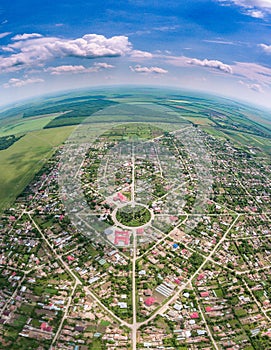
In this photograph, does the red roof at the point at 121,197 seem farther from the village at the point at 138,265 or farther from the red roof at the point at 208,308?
the red roof at the point at 208,308

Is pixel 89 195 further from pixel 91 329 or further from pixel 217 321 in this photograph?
pixel 217 321

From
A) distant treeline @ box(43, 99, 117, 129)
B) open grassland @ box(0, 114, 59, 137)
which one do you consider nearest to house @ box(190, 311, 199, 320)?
distant treeline @ box(43, 99, 117, 129)

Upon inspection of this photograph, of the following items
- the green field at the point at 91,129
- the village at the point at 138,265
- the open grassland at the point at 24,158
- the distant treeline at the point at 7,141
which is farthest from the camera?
the distant treeline at the point at 7,141

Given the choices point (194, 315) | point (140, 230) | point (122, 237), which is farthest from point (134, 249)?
point (194, 315)

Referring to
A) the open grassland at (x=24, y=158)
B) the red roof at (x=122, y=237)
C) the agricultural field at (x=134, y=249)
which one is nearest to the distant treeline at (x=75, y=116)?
the open grassland at (x=24, y=158)

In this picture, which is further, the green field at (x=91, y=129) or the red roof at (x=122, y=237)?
the green field at (x=91, y=129)
